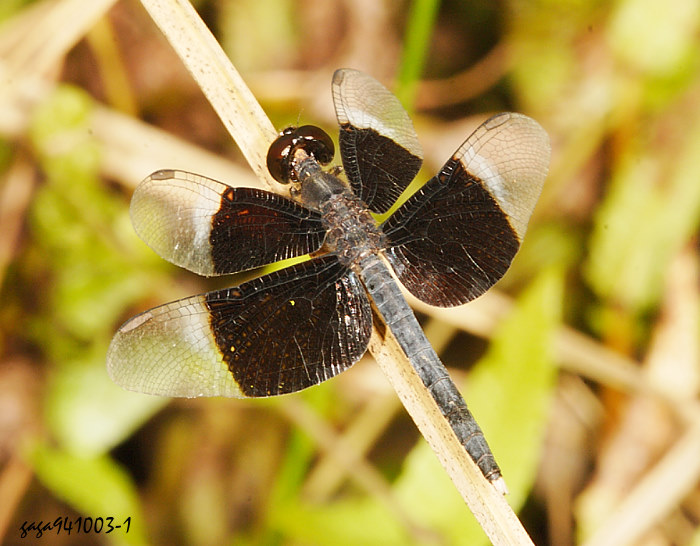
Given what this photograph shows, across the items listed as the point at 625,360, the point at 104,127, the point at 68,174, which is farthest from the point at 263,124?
the point at 625,360

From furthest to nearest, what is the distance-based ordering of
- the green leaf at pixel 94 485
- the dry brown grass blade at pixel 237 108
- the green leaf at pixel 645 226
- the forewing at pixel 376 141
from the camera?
the green leaf at pixel 645 226, the green leaf at pixel 94 485, the forewing at pixel 376 141, the dry brown grass blade at pixel 237 108

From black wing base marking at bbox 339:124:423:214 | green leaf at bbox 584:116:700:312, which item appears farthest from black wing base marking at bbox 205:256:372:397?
green leaf at bbox 584:116:700:312

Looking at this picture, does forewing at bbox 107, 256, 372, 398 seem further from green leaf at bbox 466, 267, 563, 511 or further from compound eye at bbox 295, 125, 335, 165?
green leaf at bbox 466, 267, 563, 511

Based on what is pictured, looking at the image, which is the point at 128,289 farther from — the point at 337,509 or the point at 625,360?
the point at 625,360

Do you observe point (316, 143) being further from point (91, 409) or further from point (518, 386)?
point (91, 409)

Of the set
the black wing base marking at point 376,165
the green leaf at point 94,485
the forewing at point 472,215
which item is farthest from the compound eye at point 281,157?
the green leaf at point 94,485

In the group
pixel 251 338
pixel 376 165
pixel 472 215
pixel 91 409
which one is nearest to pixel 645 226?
pixel 472 215

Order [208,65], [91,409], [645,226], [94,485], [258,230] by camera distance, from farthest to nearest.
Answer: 1. [645,226]
2. [91,409]
3. [94,485]
4. [258,230]
5. [208,65]

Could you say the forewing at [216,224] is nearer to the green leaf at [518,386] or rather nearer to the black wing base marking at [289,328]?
the black wing base marking at [289,328]
